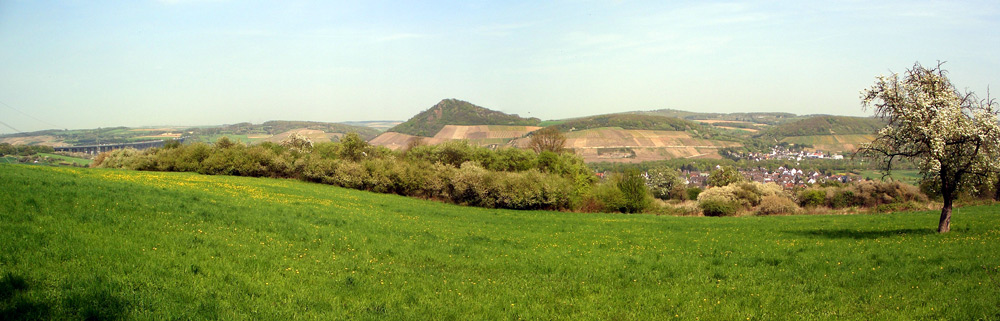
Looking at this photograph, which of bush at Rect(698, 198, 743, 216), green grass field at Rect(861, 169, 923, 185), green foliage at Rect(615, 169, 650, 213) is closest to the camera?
bush at Rect(698, 198, 743, 216)

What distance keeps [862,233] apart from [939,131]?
5.59 meters

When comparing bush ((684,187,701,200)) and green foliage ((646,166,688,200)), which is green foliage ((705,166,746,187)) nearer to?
bush ((684,187,701,200))

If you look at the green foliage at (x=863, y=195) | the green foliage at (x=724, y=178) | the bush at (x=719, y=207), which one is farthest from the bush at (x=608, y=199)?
the green foliage at (x=724, y=178)

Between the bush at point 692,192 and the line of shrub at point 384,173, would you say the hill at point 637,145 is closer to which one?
the bush at point 692,192

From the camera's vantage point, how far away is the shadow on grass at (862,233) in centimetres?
1839

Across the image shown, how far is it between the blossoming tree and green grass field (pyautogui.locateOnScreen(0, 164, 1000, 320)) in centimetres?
243

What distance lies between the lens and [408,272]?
472 inches

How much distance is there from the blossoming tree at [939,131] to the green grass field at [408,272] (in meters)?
2.43

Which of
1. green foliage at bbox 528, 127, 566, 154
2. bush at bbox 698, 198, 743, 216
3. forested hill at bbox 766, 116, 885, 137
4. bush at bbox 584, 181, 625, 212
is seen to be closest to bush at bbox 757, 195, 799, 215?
bush at bbox 698, 198, 743, 216

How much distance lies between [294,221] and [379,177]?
3245cm

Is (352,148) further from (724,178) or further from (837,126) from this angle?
(837,126)

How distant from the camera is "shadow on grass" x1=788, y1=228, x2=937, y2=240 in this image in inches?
724

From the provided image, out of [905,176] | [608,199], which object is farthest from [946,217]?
[905,176]

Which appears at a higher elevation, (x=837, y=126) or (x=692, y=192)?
(x=837, y=126)
